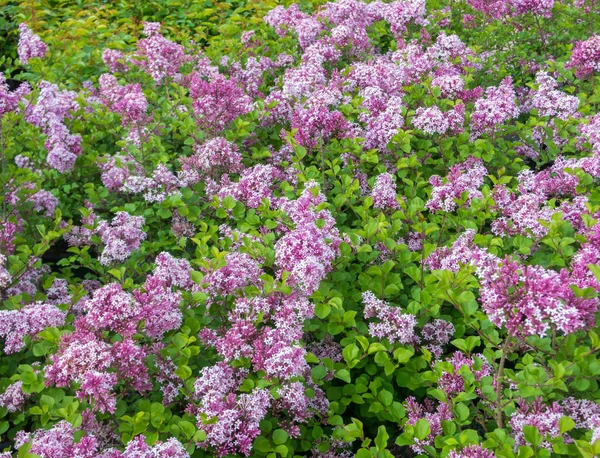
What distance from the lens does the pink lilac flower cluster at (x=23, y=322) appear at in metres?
3.05

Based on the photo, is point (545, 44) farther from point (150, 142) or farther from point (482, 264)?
point (482, 264)

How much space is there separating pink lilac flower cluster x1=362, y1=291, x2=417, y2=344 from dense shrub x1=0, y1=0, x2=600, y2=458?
0.02 metres

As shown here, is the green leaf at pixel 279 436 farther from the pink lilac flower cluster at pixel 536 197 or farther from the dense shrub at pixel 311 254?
the pink lilac flower cluster at pixel 536 197

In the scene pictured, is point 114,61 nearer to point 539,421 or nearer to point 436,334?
point 436,334

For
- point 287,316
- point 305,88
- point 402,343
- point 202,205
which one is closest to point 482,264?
point 402,343

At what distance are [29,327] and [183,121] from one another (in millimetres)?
2382

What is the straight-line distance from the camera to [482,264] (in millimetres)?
2557

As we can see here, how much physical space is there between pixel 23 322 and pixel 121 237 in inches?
37.9

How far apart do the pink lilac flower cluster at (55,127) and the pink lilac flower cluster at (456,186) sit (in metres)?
2.71

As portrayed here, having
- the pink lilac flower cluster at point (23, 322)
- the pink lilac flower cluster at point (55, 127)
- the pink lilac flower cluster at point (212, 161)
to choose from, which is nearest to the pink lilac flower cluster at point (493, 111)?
the pink lilac flower cluster at point (212, 161)

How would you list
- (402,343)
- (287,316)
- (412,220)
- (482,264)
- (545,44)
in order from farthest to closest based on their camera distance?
(545,44) → (412,220) → (402,343) → (287,316) → (482,264)

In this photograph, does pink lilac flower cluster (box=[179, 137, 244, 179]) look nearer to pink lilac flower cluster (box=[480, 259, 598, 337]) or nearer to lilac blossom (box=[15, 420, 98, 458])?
lilac blossom (box=[15, 420, 98, 458])

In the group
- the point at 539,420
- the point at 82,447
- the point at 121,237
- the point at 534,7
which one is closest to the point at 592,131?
the point at 539,420

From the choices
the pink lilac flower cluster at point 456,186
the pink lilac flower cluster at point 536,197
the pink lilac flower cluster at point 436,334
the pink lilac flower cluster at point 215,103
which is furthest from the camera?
the pink lilac flower cluster at point 215,103
